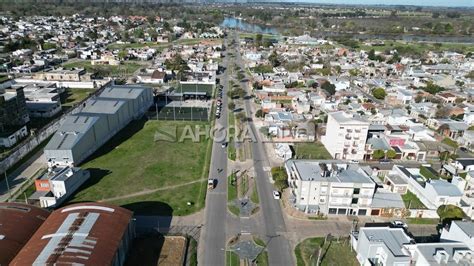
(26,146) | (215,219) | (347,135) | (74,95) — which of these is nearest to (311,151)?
(347,135)

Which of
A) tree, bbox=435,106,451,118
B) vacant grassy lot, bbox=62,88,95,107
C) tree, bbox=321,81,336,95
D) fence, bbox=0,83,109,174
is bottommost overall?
vacant grassy lot, bbox=62,88,95,107

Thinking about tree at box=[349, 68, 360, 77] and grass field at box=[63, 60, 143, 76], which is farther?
tree at box=[349, 68, 360, 77]

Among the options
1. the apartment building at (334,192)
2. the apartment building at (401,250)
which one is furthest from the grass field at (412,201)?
the apartment building at (401,250)

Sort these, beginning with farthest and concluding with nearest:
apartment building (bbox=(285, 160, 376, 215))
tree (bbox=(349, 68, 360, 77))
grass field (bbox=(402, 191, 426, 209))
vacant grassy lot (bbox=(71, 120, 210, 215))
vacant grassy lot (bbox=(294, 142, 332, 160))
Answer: tree (bbox=(349, 68, 360, 77))
vacant grassy lot (bbox=(294, 142, 332, 160))
grass field (bbox=(402, 191, 426, 209))
vacant grassy lot (bbox=(71, 120, 210, 215))
apartment building (bbox=(285, 160, 376, 215))

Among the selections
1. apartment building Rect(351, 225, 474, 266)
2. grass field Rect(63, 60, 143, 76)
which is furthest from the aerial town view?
grass field Rect(63, 60, 143, 76)

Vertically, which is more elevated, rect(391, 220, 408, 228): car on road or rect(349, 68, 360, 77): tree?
rect(349, 68, 360, 77): tree

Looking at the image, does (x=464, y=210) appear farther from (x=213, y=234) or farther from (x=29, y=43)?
(x=29, y=43)

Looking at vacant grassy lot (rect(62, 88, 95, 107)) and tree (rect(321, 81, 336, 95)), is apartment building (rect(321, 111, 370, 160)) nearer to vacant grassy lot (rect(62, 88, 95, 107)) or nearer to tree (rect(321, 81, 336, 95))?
tree (rect(321, 81, 336, 95))

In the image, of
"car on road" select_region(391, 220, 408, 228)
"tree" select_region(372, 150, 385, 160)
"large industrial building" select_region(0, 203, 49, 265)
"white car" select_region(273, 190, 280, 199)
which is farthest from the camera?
"tree" select_region(372, 150, 385, 160)
